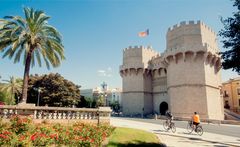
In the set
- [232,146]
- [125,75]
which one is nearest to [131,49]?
[125,75]

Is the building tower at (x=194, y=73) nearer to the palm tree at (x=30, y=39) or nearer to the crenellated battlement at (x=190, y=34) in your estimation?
the crenellated battlement at (x=190, y=34)

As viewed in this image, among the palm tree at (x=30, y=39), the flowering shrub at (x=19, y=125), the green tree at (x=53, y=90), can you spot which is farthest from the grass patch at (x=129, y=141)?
the green tree at (x=53, y=90)

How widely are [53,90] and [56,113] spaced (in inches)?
1705

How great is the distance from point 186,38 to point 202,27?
373 cm

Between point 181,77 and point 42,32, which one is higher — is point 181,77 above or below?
below

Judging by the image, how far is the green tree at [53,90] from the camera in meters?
52.5

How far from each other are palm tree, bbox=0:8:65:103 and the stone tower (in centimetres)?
3000

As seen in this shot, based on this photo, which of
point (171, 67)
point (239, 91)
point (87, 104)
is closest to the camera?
point (171, 67)

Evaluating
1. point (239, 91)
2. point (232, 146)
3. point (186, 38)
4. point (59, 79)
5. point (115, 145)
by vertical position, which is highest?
point (186, 38)

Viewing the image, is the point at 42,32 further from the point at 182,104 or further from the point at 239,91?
the point at 239,91

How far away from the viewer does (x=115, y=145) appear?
28.9 ft

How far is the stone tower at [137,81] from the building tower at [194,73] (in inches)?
429

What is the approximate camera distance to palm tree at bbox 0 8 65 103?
1764cm

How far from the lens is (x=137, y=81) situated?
48.7 m
